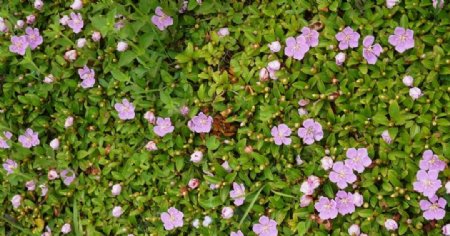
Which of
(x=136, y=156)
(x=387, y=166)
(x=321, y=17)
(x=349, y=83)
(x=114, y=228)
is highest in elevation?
(x=321, y=17)

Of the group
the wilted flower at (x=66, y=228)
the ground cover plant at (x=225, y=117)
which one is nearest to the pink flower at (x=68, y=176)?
the ground cover plant at (x=225, y=117)

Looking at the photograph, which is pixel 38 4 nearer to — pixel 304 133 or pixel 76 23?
pixel 76 23

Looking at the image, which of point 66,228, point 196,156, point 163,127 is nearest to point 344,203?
point 196,156

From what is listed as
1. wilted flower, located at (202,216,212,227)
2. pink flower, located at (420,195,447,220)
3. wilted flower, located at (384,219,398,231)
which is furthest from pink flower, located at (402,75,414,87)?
wilted flower, located at (202,216,212,227)

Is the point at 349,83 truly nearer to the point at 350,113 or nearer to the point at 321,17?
the point at 350,113

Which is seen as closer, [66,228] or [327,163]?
[327,163]

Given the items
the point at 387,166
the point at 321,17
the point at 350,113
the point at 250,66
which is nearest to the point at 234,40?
the point at 250,66
